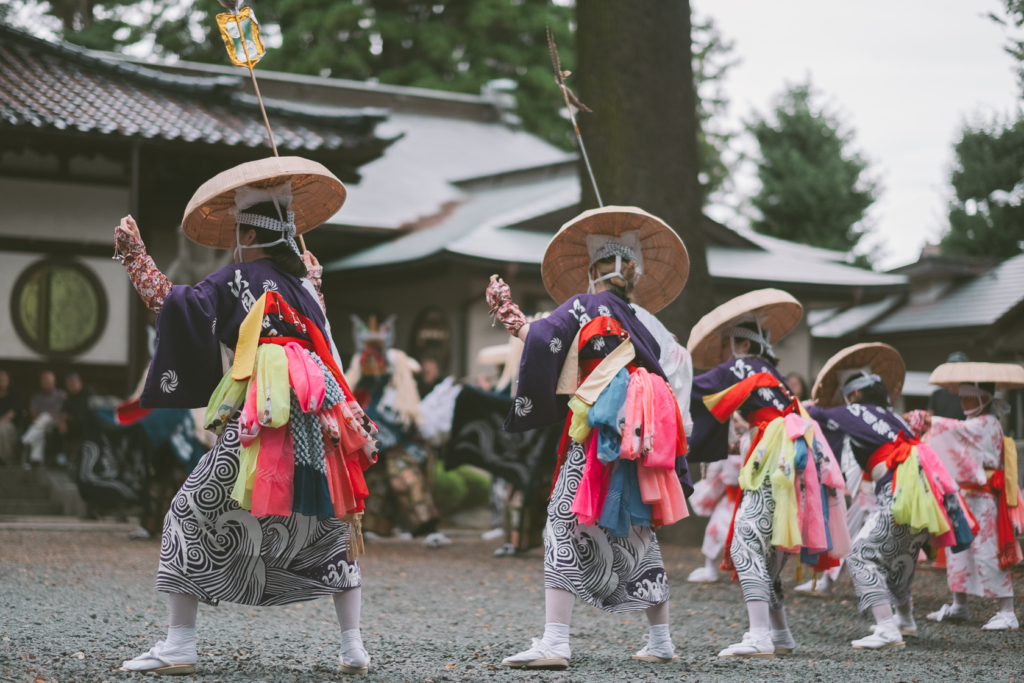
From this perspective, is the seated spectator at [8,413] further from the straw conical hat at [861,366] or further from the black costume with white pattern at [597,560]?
the black costume with white pattern at [597,560]

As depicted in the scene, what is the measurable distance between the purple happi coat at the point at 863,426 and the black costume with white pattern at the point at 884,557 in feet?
0.83

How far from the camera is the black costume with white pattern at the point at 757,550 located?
510 centimetres

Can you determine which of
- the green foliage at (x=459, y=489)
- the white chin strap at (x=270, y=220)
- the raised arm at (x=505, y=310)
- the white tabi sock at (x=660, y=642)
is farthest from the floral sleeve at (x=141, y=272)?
the green foliage at (x=459, y=489)

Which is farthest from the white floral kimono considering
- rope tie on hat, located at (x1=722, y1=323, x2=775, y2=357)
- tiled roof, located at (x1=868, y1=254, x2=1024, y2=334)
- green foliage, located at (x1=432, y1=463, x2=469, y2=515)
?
tiled roof, located at (x1=868, y1=254, x2=1024, y2=334)

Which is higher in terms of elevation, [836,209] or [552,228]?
[836,209]

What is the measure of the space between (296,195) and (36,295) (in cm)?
1040

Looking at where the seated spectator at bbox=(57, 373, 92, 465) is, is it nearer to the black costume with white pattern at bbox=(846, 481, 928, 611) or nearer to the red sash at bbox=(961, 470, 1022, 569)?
the black costume with white pattern at bbox=(846, 481, 928, 611)

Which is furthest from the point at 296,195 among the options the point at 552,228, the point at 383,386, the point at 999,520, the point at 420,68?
the point at 420,68

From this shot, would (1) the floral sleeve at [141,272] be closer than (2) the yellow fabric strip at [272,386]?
No

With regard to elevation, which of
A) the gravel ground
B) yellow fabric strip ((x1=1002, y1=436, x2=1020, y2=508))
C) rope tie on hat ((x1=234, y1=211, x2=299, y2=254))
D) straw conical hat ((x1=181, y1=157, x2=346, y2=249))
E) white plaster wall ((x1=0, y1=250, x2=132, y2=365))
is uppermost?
white plaster wall ((x1=0, y1=250, x2=132, y2=365))

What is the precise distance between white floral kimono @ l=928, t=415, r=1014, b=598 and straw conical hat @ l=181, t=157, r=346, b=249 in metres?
4.37

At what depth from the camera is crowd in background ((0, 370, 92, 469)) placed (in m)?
13.2

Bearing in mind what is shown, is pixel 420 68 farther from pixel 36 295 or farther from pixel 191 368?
pixel 191 368

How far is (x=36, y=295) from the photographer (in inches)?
536
